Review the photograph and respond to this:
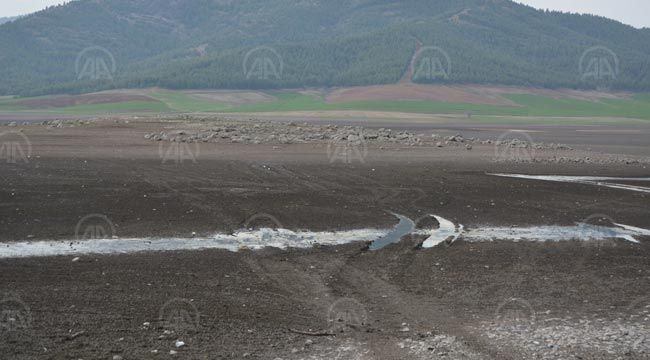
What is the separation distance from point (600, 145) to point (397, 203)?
39.1 m

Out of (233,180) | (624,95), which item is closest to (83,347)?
(233,180)
